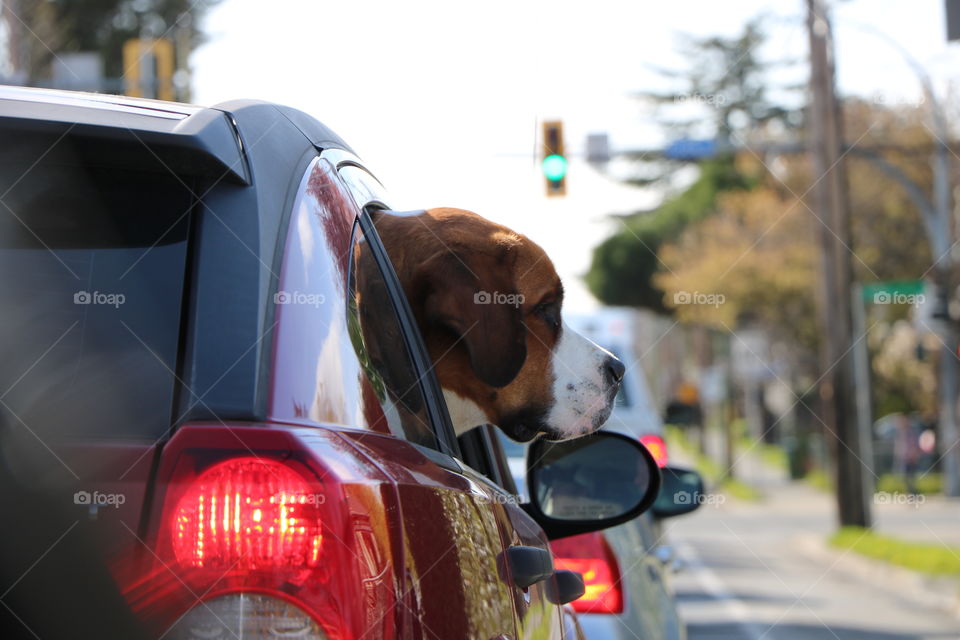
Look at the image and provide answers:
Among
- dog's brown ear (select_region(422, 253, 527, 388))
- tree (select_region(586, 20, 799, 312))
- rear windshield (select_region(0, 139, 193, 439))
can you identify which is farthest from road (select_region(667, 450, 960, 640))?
tree (select_region(586, 20, 799, 312))

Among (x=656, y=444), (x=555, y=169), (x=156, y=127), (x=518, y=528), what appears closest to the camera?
(x=156, y=127)

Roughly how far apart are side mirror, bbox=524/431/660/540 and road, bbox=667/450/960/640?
748cm

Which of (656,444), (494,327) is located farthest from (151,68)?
(494,327)

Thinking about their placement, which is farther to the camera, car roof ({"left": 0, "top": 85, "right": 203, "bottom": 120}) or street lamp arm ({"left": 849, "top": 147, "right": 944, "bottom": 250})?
street lamp arm ({"left": 849, "top": 147, "right": 944, "bottom": 250})

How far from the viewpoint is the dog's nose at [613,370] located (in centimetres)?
332

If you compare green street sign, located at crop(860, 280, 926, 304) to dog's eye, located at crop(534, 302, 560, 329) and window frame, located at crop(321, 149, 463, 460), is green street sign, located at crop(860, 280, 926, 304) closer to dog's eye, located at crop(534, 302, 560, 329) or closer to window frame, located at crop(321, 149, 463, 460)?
dog's eye, located at crop(534, 302, 560, 329)

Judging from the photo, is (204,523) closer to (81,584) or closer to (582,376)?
(81,584)

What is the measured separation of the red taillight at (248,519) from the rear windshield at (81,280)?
0.24 meters

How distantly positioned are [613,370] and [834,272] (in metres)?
17.9

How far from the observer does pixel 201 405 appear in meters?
1.56

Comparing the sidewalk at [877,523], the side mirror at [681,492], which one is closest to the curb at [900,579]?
the sidewalk at [877,523]

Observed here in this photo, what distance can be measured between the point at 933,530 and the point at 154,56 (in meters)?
14.3

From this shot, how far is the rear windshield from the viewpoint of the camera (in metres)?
1.69

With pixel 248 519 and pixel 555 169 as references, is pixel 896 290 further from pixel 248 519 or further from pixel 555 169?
pixel 248 519
